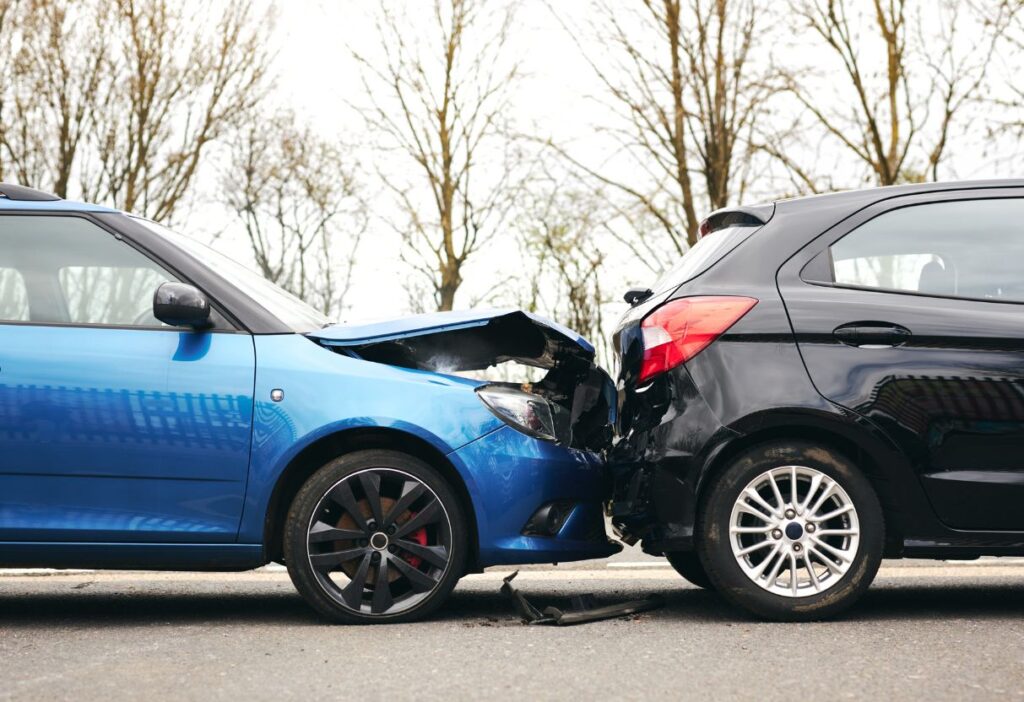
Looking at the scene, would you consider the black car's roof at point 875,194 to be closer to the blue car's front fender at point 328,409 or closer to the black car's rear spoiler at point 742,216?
the black car's rear spoiler at point 742,216

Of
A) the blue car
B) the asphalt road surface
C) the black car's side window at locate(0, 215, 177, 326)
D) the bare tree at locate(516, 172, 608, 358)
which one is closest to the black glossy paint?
the asphalt road surface

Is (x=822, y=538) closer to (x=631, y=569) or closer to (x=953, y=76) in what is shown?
(x=631, y=569)

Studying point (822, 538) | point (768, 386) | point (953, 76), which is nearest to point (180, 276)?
point (768, 386)

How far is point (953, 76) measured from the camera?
15297mm

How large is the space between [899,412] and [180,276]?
2957 millimetres

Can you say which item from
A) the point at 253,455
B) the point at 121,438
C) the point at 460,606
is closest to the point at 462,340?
the point at 253,455

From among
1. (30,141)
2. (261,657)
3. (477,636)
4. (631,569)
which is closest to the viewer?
(261,657)

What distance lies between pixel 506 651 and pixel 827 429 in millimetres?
1533

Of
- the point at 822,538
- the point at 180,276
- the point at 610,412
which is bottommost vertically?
the point at 822,538

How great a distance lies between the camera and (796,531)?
4500mm

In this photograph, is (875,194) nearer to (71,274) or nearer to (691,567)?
(691,567)

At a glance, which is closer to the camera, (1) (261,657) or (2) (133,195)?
(1) (261,657)

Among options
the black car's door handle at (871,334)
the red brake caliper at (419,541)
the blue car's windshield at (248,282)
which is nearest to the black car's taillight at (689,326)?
the black car's door handle at (871,334)

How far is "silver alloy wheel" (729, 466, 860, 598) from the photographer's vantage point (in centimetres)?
450
